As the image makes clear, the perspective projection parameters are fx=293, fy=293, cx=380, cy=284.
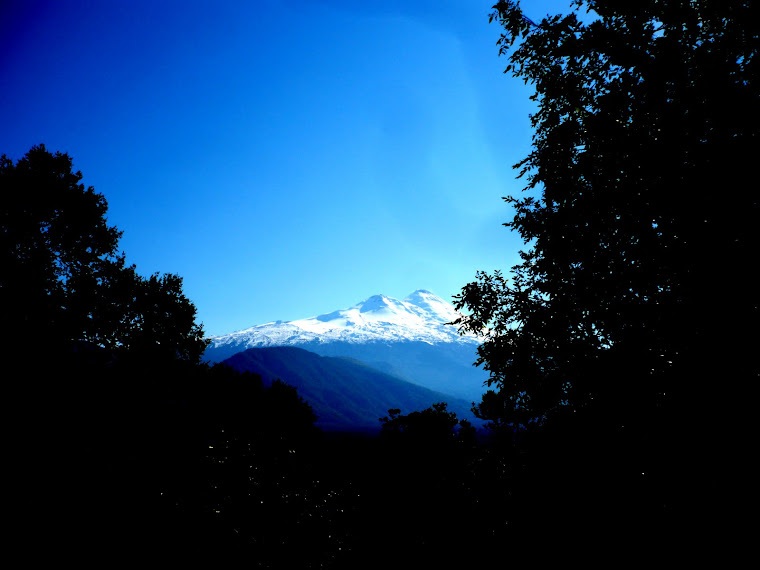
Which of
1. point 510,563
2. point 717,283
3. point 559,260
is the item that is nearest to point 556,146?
point 559,260

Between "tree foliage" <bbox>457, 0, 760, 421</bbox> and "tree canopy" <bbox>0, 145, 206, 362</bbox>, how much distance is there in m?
16.4

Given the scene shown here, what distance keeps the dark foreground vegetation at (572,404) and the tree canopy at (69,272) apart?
576 cm

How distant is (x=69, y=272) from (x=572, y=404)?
22.2m

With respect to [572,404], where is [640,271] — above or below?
above

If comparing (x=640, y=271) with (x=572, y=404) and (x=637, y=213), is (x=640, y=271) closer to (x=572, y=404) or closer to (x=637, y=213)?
(x=637, y=213)

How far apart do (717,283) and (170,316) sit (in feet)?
76.9

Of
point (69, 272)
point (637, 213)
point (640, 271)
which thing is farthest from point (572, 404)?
point (69, 272)

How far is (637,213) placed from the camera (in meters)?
6.26

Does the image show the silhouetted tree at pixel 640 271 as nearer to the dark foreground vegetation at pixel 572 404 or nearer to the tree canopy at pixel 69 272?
the dark foreground vegetation at pixel 572 404

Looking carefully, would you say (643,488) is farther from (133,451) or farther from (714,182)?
(133,451)

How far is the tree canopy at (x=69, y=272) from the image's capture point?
12906 mm

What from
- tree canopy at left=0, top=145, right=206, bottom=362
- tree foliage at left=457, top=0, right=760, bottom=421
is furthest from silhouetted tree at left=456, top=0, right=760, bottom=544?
tree canopy at left=0, top=145, right=206, bottom=362

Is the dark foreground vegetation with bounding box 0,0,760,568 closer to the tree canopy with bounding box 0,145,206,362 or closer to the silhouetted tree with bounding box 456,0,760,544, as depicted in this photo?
the silhouetted tree with bounding box 456,0,760,544

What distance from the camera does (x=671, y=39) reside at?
576cm
